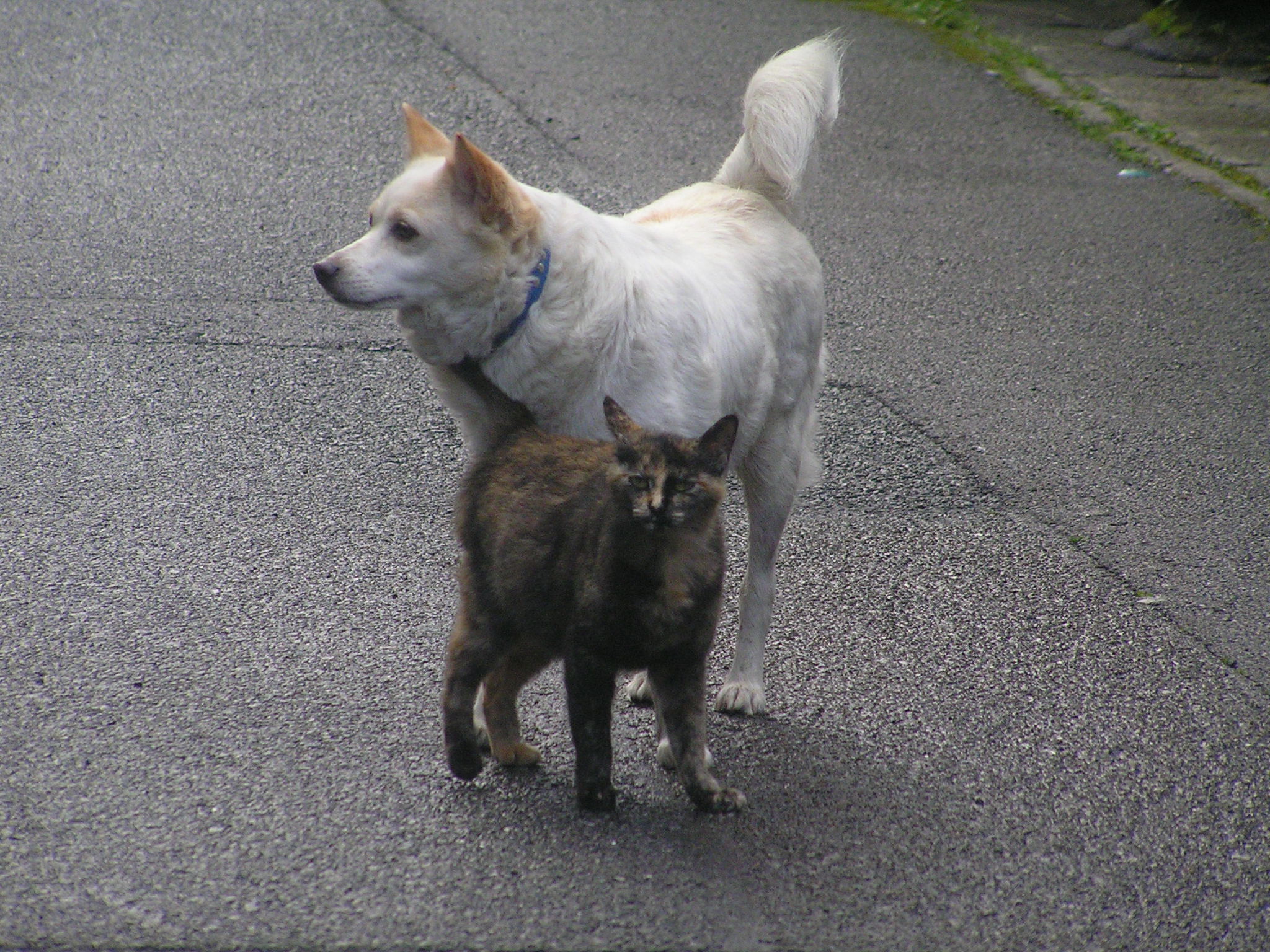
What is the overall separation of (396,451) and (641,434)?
2085 mm

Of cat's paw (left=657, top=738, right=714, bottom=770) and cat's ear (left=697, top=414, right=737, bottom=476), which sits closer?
cat's ear (left=697, top=414, right=737, bottom=476)

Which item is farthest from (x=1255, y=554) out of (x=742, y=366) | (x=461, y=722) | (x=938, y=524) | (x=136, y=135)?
(x=136, y=135)

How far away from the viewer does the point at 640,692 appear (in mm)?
3639

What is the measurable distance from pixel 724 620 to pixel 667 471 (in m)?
1.31

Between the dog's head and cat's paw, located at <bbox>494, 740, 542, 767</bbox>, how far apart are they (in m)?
1.07

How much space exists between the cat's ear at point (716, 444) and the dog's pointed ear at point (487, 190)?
73 cm

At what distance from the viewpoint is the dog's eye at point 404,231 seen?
322cm

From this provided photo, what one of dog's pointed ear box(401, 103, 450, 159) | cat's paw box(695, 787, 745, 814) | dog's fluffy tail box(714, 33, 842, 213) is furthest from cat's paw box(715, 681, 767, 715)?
dog's pointed ear box(401, 103, 450, 159)

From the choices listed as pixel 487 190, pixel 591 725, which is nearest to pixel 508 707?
pixel 591 725

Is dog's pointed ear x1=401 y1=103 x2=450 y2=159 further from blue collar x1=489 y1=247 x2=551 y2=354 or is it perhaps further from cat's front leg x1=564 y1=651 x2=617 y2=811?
cat's front leg x1=564 y1=651 x2=617 y2=811

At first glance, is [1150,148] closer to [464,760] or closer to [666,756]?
[666,756]

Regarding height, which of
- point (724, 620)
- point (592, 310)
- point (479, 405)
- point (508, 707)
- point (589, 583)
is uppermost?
point (592, 310)

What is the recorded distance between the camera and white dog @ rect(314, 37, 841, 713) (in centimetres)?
322

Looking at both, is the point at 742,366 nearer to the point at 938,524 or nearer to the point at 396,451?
the point at 938,524
